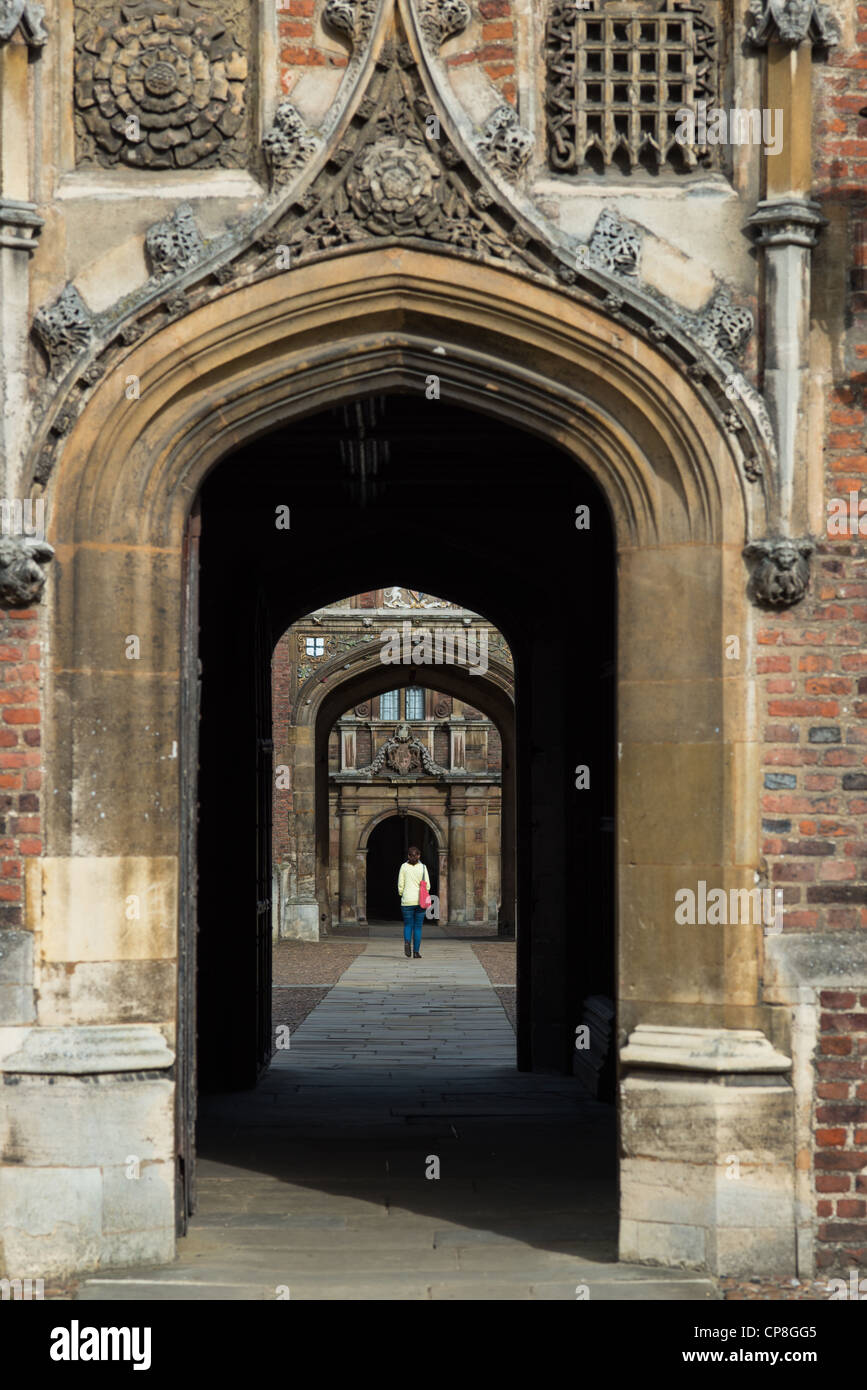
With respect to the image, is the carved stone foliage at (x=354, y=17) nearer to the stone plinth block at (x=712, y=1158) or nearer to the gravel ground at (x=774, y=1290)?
the stone plinth block at (x=712, y=1158)

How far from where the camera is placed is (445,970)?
19.8 meters

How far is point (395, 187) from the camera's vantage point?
5820 millimetres

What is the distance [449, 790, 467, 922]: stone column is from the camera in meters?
36.7

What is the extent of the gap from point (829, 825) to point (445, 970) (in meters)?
14.4

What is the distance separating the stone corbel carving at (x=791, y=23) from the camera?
5703mm

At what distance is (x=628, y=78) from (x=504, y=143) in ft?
1.71

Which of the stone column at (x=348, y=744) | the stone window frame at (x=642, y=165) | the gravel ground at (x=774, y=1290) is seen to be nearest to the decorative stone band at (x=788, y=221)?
the stone window frame at (x=642, y=165)

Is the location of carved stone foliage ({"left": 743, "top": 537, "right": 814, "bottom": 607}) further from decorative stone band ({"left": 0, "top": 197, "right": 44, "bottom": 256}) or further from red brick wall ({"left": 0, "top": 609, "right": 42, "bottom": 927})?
decorative stone band ({"left": 0, "top": 197, "right": 44, "bottom": 256})

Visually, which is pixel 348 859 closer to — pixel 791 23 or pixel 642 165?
pixel 642 165

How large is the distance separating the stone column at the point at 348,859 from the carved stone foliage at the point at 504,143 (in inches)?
1281

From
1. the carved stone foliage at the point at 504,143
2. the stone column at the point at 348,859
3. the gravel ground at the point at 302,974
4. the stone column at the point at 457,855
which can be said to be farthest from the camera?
the stone column at the point at 348,859

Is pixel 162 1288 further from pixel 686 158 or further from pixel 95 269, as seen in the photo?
pixel 686 158

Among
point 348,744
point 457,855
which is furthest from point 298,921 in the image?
point 348,744

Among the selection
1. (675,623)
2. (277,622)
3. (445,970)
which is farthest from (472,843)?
(675,623)
